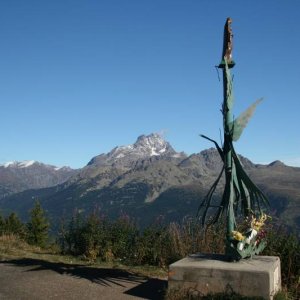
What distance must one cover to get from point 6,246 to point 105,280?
26.3 ft

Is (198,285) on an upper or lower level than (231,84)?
lower

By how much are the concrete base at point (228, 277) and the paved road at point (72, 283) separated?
29.0 inches

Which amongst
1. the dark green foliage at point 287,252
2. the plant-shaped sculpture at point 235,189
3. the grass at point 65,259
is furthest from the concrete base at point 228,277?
the grass at point 65,259

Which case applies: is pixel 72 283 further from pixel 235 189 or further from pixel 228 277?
pixel 235 189

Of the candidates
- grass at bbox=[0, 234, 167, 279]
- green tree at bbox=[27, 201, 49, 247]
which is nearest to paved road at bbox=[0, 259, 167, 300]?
grass at bbox=[0, 234, 167, 279]

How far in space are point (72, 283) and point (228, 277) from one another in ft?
12.0

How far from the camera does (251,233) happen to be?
9.59 metres

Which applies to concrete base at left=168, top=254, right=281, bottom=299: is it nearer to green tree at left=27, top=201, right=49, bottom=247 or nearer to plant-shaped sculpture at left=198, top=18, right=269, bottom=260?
plant-shaped sculpture at left=198, top=18, right=269, bottom=260

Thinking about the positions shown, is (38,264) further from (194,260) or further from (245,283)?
(245,283)

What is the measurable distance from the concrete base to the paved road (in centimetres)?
74

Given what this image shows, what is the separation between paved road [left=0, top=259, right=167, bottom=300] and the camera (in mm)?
9383

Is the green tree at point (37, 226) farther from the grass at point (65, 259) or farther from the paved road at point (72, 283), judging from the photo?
the paved road at point (72, 283)

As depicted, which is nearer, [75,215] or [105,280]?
[105,280]

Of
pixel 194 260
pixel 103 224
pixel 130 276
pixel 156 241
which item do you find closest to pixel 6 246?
pixel 103 224
